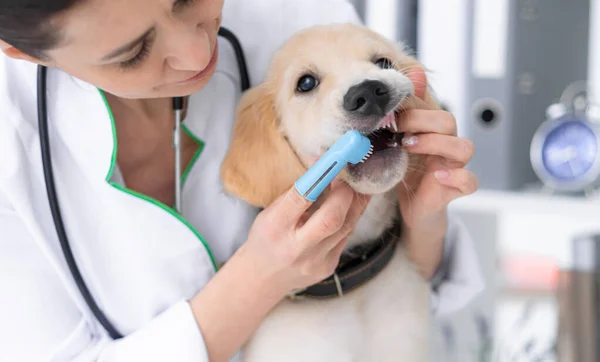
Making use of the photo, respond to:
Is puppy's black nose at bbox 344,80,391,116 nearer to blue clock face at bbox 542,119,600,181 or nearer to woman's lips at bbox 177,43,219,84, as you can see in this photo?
woman's lips at bbox 177,43,219,84

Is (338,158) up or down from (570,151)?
up

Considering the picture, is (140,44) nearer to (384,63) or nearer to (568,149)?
(384,63)

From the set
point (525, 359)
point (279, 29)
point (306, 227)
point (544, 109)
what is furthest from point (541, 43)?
point (306, 227)

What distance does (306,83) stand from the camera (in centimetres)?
100

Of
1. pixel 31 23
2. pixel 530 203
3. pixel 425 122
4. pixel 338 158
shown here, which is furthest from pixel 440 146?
pixel 530 203

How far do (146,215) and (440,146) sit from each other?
1.44 feet

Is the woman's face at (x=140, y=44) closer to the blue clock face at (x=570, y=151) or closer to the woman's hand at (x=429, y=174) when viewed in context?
the woman's hand at (x=429, y=174)

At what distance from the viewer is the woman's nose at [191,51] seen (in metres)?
0.84

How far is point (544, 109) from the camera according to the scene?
5.16 ft

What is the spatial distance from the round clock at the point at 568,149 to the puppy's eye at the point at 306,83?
0.73m

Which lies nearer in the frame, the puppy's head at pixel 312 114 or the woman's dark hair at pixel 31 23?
the woman's dark hair at pixel 31 23

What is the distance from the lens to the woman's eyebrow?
31.9 inches

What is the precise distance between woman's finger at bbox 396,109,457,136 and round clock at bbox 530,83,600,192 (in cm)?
71

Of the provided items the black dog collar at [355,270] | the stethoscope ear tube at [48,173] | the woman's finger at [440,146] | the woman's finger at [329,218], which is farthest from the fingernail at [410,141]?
the stethoscope ear tube at [48,173]
